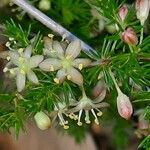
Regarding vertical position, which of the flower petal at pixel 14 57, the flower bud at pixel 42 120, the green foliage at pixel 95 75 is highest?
the flower petal at pixel 14 57

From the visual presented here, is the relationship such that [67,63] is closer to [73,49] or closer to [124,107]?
[73,49]

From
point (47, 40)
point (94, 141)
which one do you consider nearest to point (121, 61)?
point (47, 40)

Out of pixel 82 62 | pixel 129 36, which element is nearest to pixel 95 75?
pixel 82 62

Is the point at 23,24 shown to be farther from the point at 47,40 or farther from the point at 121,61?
the point at 121,61

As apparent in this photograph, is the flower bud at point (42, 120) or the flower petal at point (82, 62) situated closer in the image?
the flower petal at point (82, 62)

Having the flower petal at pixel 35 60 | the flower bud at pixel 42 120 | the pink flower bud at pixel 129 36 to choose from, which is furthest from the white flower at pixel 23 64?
the pink flower bud at pixel 129 36

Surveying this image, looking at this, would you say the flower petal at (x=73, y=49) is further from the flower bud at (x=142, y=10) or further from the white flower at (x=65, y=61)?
Result: the flower bud at (x=142, y=10)

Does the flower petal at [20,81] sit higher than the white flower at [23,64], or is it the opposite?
the white flower at [23,64]
